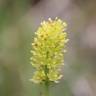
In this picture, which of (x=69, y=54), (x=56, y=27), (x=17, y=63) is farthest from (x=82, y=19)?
(x=56, y=27)

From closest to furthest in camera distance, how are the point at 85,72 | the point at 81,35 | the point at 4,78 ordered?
the point at 4,78 → the point at 85,72 → the point at 81,35

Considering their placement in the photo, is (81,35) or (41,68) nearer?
(41,68)

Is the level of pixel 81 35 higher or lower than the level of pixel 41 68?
higher

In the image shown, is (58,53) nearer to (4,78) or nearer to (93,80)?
(4,78)

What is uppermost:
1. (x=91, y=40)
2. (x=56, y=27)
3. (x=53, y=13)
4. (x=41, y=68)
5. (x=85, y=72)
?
(x=53, y=13)

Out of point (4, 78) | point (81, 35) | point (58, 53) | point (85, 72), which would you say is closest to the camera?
point (58, 53)

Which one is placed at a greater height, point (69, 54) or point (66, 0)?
point (66, 0)

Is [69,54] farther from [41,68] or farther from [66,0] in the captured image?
[41,68]

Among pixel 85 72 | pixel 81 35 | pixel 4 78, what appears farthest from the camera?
pixel 81 35

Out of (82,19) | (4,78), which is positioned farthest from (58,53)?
(82,19)
